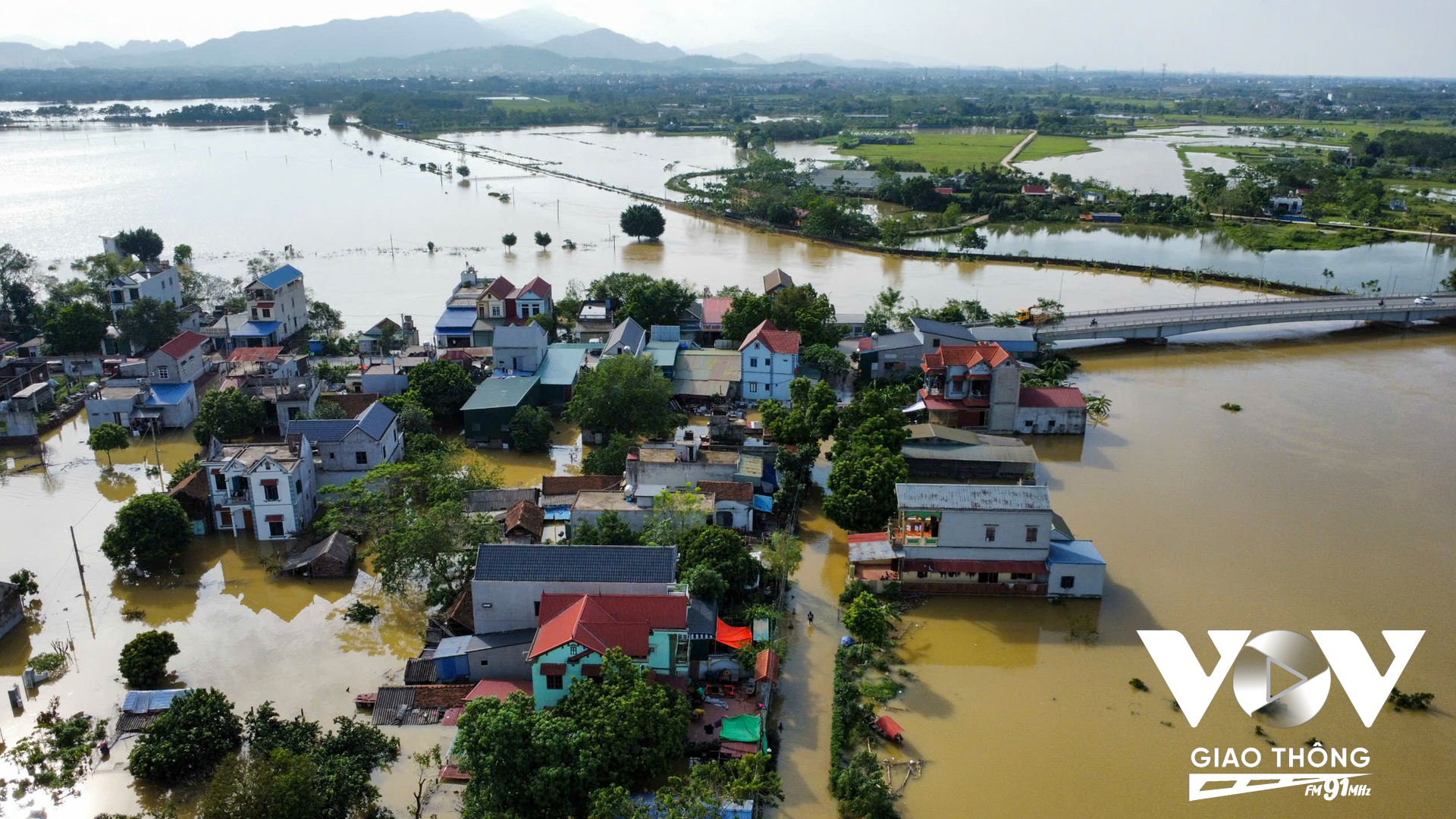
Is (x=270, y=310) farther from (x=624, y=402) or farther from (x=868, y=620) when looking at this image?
(x=868, y=620)

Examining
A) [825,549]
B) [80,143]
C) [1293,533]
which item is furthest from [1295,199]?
[80,143]

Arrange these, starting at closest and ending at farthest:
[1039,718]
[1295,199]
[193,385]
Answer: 1. [1039,718]
2. [193,385]
3. [1295,199]

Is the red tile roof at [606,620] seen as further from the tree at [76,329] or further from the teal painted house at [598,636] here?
the tree at [76,329]

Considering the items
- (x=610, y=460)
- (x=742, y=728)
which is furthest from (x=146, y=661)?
(x=610, y=460)

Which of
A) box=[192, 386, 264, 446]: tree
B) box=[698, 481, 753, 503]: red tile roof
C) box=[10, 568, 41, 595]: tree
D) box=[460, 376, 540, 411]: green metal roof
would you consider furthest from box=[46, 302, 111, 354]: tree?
box=[698, 481, 753, 503]: red tile roof

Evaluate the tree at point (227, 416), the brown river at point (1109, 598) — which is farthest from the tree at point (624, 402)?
the tree at point (227, 416)

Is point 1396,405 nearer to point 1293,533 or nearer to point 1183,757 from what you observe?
point 1293,533
